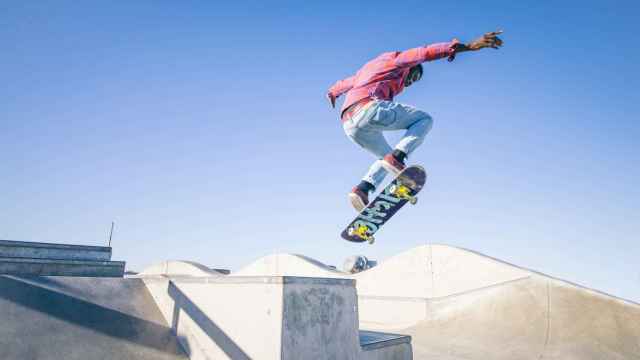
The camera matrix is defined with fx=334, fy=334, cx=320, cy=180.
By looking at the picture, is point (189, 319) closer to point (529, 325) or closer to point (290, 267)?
point (529, 325)

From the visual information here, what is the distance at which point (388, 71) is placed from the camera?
439 centimetres

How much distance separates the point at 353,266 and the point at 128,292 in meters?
21.2

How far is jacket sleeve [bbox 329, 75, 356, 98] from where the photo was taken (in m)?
4.90

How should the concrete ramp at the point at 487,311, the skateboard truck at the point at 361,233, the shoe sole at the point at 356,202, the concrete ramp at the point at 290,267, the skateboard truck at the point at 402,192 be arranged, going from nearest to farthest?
the skateboard truck at the point at 402,192 → the shoe sole at the point at 356,202 → the skateboard truck at the point at 361,233 → the concrete ramp at the point at 487,311 → the concrete ramp at the point at 290,267

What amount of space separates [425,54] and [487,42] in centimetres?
71

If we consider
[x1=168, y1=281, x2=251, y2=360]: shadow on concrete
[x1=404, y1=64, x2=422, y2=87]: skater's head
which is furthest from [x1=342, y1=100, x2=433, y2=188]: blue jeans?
[x1=168, y1=281, x2=251, y2=360]: shadow on concrete

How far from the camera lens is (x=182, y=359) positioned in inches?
196

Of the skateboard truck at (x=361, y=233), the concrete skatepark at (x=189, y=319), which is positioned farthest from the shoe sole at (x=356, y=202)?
the concrete skatepark at (x=189, y=319)

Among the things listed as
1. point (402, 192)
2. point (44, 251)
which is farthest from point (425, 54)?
point (44, 251)

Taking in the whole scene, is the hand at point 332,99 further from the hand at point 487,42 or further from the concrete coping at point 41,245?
the concrete coping at point 41,245

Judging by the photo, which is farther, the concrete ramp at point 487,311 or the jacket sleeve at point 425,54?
the concrete ramp at point 487,311

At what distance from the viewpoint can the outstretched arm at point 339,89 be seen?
491 cm

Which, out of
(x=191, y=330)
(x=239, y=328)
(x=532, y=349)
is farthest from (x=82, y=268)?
(x=532, y=349)

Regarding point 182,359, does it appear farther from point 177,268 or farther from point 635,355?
point 177,268
